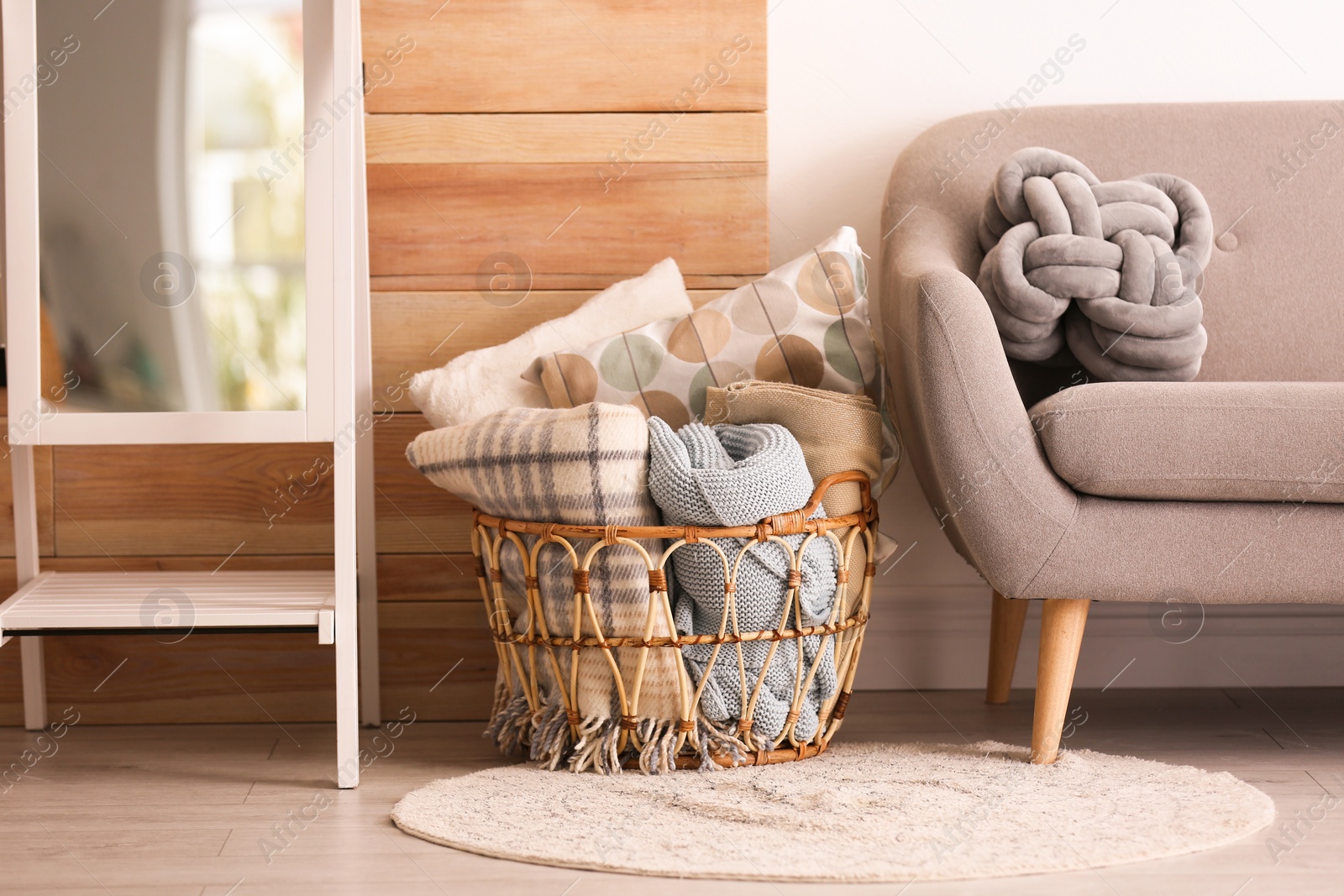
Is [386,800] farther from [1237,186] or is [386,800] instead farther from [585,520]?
[1237,186]

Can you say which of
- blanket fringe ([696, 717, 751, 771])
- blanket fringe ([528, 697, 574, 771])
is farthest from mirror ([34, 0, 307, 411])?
blanket fringe ([696, 717, 751, 771])

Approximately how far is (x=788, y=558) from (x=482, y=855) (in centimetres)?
40

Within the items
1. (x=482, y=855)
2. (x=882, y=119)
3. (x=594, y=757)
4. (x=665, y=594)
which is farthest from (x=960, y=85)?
(x=482, y=855)

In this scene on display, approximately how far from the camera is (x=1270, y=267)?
4.91 feet

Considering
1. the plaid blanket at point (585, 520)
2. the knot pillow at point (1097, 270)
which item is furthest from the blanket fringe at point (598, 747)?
the knot pillow at point (1097, 270)

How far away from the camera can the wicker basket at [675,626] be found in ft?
3.58

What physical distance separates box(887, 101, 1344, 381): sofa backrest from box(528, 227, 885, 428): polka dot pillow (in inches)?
11.1

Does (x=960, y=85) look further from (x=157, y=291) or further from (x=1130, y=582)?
(x=157, y=291)

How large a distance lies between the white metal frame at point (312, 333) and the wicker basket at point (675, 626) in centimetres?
17

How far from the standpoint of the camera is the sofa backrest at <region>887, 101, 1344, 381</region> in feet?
4.85

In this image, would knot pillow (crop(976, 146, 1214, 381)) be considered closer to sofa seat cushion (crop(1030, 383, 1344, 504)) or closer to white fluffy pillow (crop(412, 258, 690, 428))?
sofa seat cushion (crop(1030, 383, 1344, 504))

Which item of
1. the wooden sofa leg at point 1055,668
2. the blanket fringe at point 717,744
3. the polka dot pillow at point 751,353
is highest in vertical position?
the polka dot pillow at point 751,353

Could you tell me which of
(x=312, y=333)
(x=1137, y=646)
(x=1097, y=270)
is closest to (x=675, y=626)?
(x=312, y=333)

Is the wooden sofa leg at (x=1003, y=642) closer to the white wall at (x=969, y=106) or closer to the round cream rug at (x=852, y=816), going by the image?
the white wall at (x=969, y=106)
